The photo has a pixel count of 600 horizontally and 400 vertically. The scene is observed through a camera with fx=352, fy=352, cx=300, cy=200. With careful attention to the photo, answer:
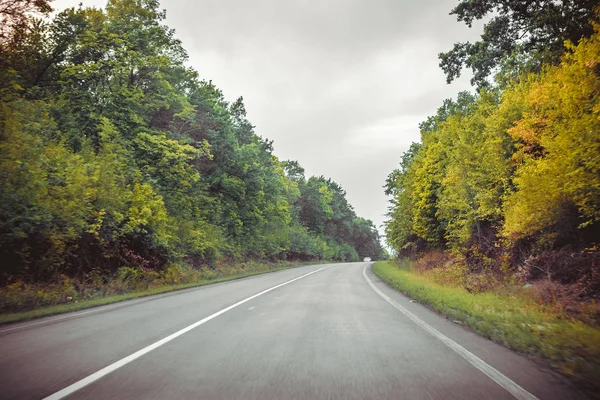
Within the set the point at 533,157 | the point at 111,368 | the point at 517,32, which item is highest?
the point at 517,32

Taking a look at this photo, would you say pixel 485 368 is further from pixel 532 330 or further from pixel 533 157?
pixel 533 157

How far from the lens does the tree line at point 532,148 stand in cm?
879

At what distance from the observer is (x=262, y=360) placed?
447cm

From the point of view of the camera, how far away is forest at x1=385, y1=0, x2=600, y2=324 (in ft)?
28.6

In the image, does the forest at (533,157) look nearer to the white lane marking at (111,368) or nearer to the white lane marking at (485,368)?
the white lane marking at (485,368)

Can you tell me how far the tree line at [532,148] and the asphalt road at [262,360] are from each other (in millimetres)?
5317

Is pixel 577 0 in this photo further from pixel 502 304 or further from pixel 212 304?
pixel 212 304

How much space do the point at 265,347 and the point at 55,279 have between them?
9648 millimetres

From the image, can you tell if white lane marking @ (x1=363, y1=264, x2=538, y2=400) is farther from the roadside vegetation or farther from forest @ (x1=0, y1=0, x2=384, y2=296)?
forest @ (x1=0, y1=0, x2=384, y2=296)

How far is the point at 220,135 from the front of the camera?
27188 mm

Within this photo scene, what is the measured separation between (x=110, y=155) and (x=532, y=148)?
53.6ft

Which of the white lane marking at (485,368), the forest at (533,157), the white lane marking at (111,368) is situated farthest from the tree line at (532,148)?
the white lane marking at (111,368)

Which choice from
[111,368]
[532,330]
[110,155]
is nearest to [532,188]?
[532,330]

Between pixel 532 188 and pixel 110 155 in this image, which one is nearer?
pixel 532 188
